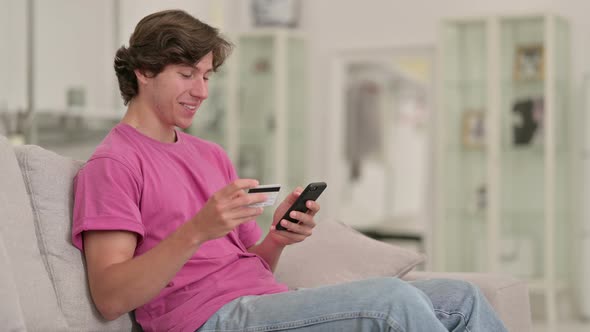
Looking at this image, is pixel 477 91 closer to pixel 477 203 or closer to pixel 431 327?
pixel 477 203

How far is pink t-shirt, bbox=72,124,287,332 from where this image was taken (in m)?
1.85

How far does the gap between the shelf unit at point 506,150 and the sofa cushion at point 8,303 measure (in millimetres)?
4214

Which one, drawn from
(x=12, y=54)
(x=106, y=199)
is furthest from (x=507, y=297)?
(x=12, y=54)

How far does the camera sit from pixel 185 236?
5.68 ft

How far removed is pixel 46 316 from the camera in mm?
1855

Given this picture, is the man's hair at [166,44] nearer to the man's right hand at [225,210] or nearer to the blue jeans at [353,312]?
the man's right hand at [225,210]

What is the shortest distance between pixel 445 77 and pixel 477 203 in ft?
2.88

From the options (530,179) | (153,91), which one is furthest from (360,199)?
(153,91)

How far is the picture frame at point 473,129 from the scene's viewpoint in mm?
5684

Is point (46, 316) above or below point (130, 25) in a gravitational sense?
below

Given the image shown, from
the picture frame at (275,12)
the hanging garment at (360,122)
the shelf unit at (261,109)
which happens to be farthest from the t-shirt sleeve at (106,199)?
the hanging garment at (360,122)

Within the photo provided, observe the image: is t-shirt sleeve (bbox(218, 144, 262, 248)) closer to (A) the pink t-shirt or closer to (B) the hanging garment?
(A) the pink t-shirt

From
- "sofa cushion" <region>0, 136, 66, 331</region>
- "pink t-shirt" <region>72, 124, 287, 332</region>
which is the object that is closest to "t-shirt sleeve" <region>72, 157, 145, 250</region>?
"pink t-shirt" <region>72, 124, 287, 332</region>

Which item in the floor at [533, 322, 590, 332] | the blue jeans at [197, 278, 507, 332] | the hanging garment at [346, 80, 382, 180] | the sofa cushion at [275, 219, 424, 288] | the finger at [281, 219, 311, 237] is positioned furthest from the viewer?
the hanging garment at [346, 80, 382, 180]
